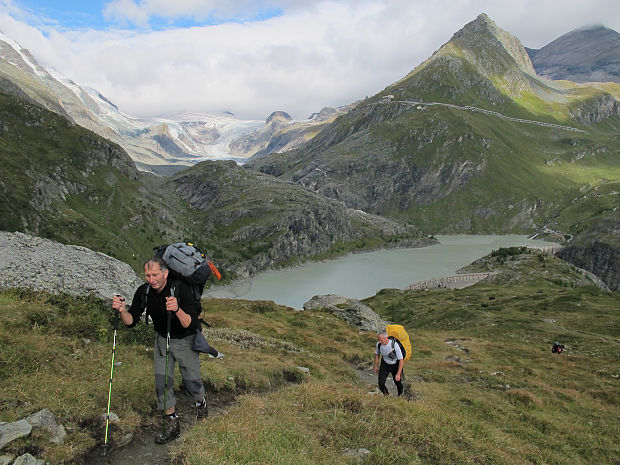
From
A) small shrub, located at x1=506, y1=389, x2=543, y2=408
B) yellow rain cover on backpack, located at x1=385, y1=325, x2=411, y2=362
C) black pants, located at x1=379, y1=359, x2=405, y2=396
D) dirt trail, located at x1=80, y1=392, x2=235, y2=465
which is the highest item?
dirt trail, located at x1=80, y1=392, x2=235, y2=465

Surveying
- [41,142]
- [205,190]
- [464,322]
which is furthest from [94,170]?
[464,322]

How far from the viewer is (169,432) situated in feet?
32.8

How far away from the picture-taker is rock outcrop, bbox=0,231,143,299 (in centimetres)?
1685

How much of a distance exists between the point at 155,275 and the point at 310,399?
6.63m

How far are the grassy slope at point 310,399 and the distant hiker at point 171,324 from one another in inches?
36.7

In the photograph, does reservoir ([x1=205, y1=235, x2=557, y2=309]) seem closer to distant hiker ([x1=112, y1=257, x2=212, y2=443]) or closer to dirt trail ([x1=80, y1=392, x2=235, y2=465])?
distant hiker ([x1=112, y1=257, x2=212, y2=443])

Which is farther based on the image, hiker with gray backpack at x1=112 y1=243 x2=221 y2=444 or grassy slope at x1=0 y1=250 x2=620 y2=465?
hiker with gray backpack at x1=112 y1=243 x2=221 y2=444

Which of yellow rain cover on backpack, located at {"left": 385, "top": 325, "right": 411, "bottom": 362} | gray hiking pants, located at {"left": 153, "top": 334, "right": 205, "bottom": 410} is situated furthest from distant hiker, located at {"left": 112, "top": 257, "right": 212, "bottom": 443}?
yellow rain cover on backpack, located at {"left": 385, "top": 325, "right": 411, "bottom": 362}

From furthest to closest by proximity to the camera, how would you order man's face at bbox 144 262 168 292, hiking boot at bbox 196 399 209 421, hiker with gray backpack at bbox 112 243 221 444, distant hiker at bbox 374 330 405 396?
distant hiker at bbox 374 330 405 396 → hiking boot at bbox 196 399 209 421 → hiker with gray backpack at bbox 112 243 221 444 → man's face at bbox 144 262 168 292

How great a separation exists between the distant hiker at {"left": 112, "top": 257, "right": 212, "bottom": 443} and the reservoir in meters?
99.2

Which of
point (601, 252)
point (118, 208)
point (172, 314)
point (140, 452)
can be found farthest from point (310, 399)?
point (601, 252)

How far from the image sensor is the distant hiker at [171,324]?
32.1 feet

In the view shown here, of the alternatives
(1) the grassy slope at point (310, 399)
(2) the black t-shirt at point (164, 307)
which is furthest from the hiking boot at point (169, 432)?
(2) the black t-shirt at point (164, 307)

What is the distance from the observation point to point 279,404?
477 inches
